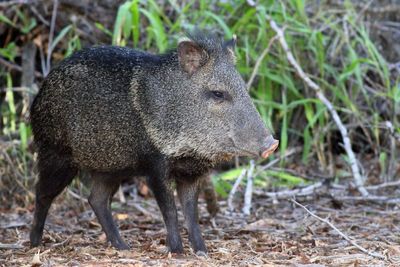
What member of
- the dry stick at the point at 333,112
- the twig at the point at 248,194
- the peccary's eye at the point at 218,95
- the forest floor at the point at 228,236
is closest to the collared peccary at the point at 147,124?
the peccary's eye at the point at 218,95

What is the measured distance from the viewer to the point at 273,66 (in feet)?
21.9

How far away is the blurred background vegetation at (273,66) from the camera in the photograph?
605 cm

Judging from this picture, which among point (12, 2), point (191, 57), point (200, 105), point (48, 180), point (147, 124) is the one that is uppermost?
point (12, 2)

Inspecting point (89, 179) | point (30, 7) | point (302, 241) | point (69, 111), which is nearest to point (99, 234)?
point (89, 179)

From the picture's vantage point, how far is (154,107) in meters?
4.31

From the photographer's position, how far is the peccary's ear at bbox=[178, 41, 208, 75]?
169 inches

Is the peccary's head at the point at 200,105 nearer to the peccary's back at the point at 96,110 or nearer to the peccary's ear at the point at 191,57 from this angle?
the peccary's ear at the point at 191,57

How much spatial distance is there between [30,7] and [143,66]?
8.04ft

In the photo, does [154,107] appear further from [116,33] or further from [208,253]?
[116,33]

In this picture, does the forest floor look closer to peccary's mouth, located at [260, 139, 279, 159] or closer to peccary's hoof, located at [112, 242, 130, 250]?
peccary's hoof, located at [112, 242, 130, 250]

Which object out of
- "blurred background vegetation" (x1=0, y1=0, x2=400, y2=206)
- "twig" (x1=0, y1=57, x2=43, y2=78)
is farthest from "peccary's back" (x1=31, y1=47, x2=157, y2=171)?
"twig" (x1=0, y1=57, x2=43, y2=78)

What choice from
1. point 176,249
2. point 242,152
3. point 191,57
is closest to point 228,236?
point 176,249

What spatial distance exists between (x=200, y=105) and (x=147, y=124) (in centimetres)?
31

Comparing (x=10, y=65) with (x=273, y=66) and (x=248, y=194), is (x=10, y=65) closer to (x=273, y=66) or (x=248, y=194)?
(x=273, y=66)
